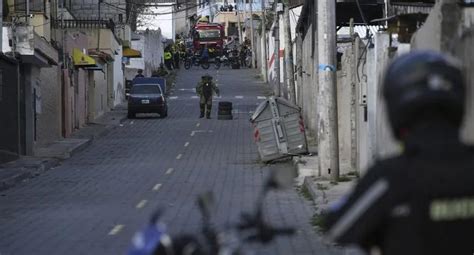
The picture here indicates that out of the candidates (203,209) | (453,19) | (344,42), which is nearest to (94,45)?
(344,42)

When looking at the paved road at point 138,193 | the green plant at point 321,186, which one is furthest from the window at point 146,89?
the green plant at point 321,186

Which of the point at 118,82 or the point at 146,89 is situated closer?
the point at 146,89

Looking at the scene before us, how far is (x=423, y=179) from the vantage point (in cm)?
367

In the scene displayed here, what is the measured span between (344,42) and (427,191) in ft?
88.7

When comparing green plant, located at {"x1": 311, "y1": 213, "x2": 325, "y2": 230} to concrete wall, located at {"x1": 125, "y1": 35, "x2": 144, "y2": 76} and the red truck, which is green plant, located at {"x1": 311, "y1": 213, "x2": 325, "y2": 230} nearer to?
concrete wall, located at {"x1": 125, "y1": 35, "x2": 144, "y2": 76}

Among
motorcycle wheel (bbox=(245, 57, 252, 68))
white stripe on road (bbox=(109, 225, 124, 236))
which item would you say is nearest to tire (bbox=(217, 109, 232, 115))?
white stripe on road (bbox=(109, 225, 124, 236))

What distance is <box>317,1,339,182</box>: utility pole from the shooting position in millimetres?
20500

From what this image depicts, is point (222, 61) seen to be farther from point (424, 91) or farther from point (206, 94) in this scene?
point (424, 91)

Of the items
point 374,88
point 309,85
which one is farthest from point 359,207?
point 309,85

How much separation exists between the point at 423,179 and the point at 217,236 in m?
1.56

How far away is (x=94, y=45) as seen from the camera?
5291 centimetres

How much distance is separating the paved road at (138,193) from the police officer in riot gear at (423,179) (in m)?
4.57

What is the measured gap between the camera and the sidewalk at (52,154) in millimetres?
25812

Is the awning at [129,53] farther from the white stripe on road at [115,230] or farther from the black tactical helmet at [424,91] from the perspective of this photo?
the black tactical helmet at [424,91]
